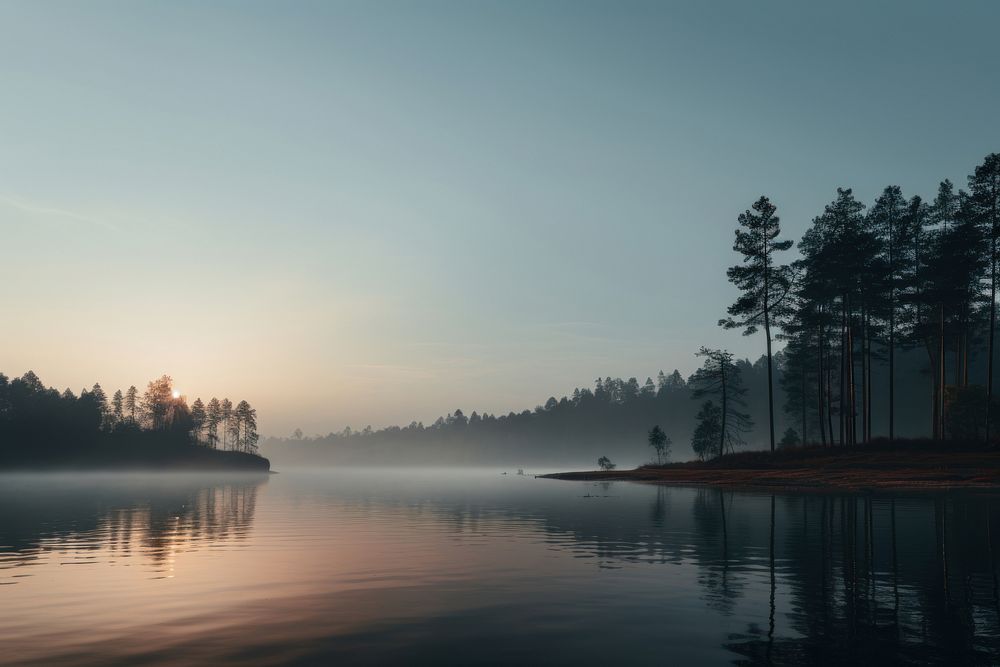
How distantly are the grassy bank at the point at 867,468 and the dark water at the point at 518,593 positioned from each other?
17.7m

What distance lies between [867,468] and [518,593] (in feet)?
171

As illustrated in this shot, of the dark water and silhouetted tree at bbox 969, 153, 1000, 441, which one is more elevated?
silhouetted tree at bbox 969, 153, 1000, 441

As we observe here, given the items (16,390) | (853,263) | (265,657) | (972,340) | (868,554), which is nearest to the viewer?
(265,657)

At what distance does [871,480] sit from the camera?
5438 centimetres

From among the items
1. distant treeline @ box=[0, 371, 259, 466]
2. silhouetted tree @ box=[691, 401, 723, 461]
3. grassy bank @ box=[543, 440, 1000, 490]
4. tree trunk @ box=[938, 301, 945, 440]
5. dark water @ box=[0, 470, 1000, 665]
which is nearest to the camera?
dark water @ box=[0, 470, 1000, 665]

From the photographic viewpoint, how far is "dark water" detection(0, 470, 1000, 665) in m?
11.9

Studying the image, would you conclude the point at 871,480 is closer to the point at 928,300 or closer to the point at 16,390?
the point at 928,300

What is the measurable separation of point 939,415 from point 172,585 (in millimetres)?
75088

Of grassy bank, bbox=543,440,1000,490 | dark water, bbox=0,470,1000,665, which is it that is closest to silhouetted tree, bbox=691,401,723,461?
grassy bank, bbox=543,440,1000,490

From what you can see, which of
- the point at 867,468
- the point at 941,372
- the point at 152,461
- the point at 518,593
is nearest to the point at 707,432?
the point at 941,372

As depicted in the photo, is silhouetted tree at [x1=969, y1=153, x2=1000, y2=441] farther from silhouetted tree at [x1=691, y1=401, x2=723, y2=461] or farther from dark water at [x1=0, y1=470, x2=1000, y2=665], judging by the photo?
silhouetted tree at [x1=691, y1=401, x2=723, y2=461]

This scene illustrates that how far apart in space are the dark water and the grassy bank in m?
17.7

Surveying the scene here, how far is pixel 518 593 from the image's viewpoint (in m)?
17.2

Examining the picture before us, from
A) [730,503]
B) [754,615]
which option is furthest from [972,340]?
[754,615]
